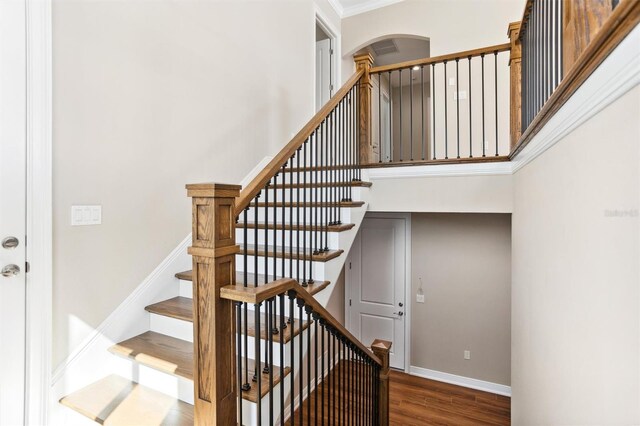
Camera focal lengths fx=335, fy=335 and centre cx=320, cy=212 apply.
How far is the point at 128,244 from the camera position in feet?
6.89

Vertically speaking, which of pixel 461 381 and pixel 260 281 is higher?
pixel 260 281

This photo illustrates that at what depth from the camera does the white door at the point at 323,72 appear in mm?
5023

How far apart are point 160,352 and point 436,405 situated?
3430 millimetres

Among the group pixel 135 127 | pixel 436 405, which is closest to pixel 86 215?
pixel 135 127

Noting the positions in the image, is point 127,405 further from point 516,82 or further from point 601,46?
point 516,82

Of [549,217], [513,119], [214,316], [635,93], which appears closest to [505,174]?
[513,119]

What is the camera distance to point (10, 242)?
1.55m

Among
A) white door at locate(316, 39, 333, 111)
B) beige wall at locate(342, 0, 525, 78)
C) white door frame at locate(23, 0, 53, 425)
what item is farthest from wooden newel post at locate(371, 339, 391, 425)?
beige wall at locate(342, 0, 525, 78)

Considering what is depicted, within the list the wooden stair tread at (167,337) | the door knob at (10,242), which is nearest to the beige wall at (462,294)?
the wooden stair tread at (167,337)

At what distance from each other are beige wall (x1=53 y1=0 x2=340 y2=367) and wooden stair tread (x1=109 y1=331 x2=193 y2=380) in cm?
24

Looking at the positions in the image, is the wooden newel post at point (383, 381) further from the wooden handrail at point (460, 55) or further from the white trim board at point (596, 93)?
the wooden handrail at point (460, 55)

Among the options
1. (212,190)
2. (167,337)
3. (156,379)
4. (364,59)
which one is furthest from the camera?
(364,59)

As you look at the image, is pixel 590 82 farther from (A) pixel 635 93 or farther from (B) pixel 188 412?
(B) pixel 188 412

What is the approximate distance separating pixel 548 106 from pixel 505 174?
1.56m
